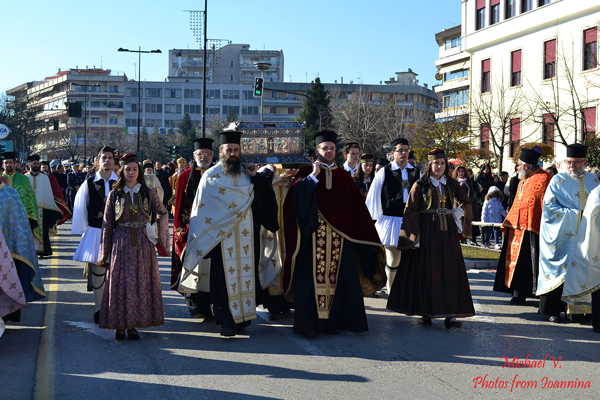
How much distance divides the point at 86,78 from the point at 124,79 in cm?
701

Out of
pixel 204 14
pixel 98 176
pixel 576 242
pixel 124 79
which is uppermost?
pixel 124 79

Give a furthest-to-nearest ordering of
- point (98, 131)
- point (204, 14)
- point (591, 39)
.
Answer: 1. point (98, 131)
2. point (591, 39)
3. point (204, 14)

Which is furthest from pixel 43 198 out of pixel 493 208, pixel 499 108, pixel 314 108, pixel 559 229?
pixel 314 108

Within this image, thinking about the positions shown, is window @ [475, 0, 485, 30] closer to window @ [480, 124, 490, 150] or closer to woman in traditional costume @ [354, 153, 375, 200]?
window @ [480, 124, 490, 150]

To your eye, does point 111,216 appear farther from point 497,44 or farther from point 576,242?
point 497,44

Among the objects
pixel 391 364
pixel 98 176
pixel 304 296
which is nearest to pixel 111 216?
pixel 98 176

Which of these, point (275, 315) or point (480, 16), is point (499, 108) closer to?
point (480, 16)

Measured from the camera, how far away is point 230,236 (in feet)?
26.1

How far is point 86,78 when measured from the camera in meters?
128


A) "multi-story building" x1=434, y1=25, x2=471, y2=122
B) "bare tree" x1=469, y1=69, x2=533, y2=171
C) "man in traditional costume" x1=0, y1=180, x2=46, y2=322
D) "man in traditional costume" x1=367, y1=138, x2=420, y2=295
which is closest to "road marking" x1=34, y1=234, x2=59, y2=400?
"man in traditional costume" x1=0, y1=180, x2=46, y2=322

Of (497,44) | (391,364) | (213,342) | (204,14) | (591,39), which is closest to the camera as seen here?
(391,364)

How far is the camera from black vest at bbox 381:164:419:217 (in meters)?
10.1

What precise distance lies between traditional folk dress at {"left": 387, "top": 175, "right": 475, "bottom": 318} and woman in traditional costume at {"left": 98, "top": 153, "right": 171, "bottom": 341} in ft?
9.13

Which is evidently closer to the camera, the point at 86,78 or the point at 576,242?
the point at 576,242
